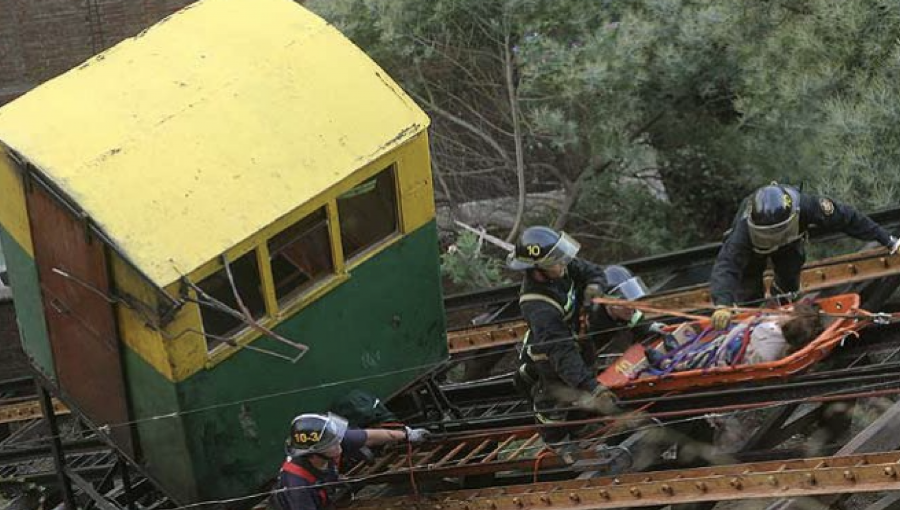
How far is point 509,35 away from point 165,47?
5.92 meters

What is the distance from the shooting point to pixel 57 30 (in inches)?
693

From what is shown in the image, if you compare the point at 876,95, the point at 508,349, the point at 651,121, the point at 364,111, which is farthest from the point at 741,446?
the point at 651,121

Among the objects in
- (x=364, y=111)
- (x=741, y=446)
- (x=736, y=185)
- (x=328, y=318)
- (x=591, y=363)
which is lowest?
(x=736, y=185)

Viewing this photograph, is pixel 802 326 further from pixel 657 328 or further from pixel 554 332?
pixel 554 332

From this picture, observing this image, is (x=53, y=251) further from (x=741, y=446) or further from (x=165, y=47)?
(x=741, y=446)

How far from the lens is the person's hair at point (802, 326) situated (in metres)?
7.54

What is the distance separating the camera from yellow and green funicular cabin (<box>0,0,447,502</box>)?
7.53 metres

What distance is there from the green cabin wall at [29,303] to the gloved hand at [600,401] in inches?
138

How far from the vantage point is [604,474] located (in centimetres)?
763

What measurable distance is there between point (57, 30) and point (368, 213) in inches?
425

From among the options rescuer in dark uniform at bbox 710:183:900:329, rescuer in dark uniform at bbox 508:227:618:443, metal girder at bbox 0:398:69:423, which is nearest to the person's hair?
rescuer in dark uniform at bbox 710:183:900:329

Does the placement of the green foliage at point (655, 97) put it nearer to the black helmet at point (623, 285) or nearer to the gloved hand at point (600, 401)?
the black helmet at point (623, 285)

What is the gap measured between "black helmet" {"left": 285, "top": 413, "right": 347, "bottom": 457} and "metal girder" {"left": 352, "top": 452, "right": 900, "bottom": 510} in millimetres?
817

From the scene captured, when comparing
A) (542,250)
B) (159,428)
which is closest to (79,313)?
(159,428)
